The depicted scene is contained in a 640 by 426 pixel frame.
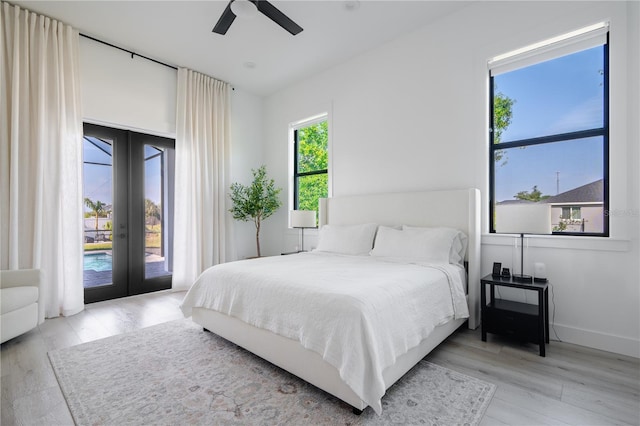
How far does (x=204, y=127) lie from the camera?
183 inches

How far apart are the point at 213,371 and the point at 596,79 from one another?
3.93 m

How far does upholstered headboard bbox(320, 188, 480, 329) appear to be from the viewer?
2.90m

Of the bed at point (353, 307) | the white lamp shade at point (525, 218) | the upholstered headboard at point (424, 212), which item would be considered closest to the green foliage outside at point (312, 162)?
the upholstered headboard at point (424, 212)

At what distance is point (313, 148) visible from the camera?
4988mm

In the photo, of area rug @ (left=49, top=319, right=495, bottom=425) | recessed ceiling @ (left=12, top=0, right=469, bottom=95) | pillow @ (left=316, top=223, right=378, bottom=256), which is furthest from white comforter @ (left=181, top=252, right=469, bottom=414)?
recessed ceiling @ (left=12, top=0, right=469, bottom=95)

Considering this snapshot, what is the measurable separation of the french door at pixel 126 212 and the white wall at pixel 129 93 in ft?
0.70

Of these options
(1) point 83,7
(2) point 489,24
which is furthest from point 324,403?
(1) point 83,7

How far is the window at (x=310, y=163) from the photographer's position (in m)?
4.81

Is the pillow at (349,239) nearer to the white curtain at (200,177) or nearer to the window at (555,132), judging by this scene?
the window at (555,132)

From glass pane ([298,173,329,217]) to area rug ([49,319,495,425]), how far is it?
113 inches

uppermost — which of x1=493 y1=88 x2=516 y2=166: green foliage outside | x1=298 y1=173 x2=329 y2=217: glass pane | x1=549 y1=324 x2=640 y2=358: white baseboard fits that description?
x1=493 y1=88 x2=516 y2=166: green foliage outside

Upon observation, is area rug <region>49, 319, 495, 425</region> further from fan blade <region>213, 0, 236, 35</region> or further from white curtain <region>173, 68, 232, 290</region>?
fan blade <region>213, 0, 236, 35</region>

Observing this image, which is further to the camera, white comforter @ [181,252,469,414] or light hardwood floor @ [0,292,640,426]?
light hardwood floor @ [0,292,640,426]

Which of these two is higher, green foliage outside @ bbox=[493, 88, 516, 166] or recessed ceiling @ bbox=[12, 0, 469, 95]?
recessed ceiling @ bbox=[12, 0, 469, 95]
